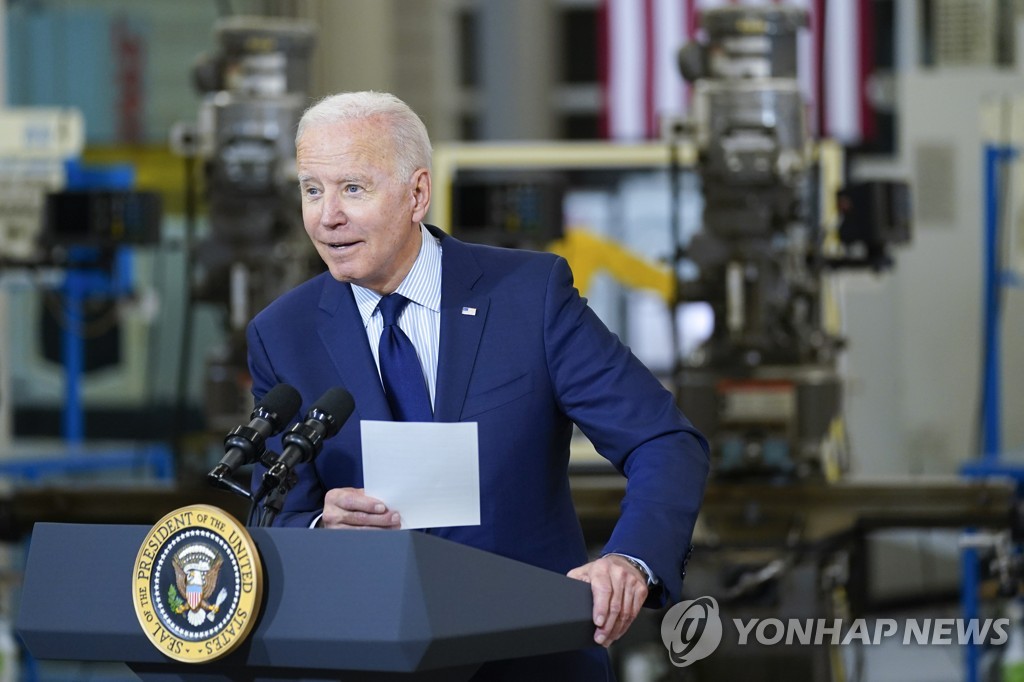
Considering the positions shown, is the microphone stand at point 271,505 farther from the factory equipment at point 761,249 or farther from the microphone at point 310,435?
the factory equipment at point 761,249

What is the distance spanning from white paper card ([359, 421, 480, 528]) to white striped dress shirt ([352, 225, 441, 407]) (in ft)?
0.55

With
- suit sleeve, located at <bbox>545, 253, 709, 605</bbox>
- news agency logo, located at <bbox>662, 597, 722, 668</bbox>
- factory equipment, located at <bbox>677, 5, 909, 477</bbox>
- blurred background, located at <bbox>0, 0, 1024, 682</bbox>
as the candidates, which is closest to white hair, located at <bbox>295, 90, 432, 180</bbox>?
suit sleeve, located at <bbox>545, 253, 709, 605</bbox>

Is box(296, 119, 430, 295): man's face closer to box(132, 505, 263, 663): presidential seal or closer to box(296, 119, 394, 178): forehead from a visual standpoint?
box(296, 119, 394, 178): forehead

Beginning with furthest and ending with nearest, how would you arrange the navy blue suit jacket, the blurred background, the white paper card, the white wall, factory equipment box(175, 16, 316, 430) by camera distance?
the white wall
factory equipment box(175, 16, 316, 430)
the blurred background
the navy blue suit jacket
the white paper card

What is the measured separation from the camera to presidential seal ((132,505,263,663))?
4.73 feet

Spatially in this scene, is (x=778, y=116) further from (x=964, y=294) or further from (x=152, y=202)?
(x=964, y=294)

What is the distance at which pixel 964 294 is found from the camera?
7.55 meters

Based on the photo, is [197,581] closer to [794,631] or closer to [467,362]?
[467,362]

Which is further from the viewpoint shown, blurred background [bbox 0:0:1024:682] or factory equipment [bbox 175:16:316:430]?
factory equipment [bbox 175:16:316:430]

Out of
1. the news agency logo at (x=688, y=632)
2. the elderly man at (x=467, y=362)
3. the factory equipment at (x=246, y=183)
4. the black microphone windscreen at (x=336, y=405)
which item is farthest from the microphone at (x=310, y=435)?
the factory equipment at (x=246, y=183)

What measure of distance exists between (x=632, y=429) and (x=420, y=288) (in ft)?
1.03

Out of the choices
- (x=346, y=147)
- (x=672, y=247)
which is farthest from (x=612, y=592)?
(x=672, y=247)

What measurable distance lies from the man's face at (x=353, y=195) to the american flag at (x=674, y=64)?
278 inches

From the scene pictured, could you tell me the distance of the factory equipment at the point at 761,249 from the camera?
171 inches
